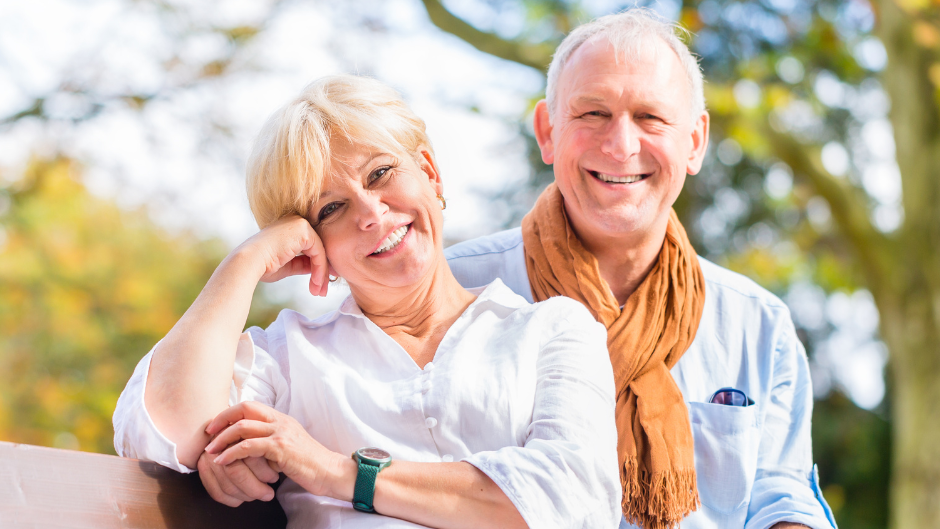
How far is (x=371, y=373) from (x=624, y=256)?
40.5 inches

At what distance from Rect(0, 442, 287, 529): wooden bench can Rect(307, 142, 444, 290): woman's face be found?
579 mm

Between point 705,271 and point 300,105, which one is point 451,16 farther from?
point 300,105

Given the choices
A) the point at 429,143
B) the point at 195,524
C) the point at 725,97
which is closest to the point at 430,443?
the point at 195,524

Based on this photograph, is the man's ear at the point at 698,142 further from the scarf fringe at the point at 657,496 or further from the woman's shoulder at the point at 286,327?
the woman's shoulder at the point at 286,327

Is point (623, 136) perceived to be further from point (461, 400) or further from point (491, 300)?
point (461, 400)

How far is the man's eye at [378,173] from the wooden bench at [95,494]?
2.45ft

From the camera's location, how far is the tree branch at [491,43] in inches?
237

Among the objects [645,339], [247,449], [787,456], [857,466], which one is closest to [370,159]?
[247,449]

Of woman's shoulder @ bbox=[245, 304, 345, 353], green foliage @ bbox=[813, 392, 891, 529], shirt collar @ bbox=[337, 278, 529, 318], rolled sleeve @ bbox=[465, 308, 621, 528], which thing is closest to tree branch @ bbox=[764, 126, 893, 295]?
green foliage @ bbox=[813, 392, 891, 529]

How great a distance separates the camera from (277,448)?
60.4 inches

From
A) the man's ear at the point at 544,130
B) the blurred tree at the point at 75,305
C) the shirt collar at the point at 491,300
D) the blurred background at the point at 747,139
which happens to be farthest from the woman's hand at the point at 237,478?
the blurred tree at the point at 75,305

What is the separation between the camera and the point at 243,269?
5.86ft

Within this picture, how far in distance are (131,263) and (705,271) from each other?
37.7 feet

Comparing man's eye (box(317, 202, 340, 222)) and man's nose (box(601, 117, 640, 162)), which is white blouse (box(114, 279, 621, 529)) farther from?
man's nose (box(601, 117, 640, 162))
